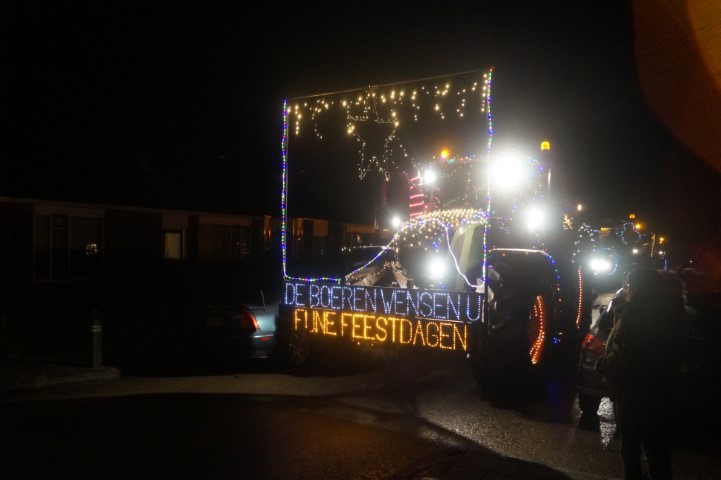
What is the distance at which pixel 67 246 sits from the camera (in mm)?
17531

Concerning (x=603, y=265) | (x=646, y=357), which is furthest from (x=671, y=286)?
(x=603, y=265)

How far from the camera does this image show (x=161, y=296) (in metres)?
17.6

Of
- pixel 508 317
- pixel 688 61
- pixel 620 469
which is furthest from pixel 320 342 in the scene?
pixel 688 61

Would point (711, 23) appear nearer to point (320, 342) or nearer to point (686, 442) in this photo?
point (686, 442)

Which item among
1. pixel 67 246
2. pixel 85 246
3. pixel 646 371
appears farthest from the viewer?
pixel 85 246

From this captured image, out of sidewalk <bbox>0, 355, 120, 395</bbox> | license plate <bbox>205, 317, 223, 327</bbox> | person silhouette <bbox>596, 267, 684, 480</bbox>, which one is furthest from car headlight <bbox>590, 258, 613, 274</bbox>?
person silhouette <bbox>596, 267, 684, 480</bbox>

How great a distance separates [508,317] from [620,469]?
2.40m

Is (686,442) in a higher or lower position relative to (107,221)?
lower

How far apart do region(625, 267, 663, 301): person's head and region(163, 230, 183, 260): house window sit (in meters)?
18.5

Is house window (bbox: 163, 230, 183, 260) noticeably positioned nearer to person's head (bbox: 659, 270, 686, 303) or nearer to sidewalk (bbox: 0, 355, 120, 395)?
sidewalk (bbox: 0, 355, 120, 395)

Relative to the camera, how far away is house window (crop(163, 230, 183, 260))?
21109mm

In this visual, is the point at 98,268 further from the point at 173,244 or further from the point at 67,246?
the point at 173,244

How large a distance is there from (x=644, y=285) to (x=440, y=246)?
4.21 meters

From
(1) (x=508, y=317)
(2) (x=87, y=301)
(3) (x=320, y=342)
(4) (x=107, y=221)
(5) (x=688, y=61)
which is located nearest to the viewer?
(5) (x=688, y=61)
